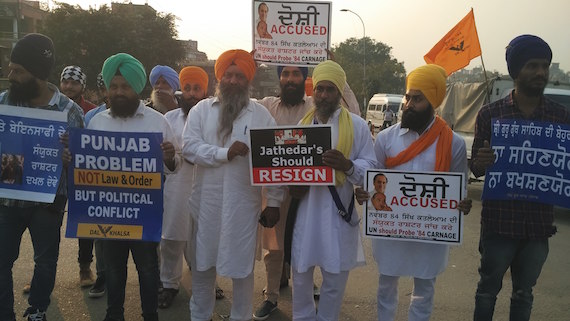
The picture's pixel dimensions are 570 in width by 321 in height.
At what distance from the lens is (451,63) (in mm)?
7062

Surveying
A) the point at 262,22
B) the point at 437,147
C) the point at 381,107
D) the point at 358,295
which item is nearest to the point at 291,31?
the point at 262,22

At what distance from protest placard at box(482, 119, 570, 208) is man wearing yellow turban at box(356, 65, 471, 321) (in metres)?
0.28

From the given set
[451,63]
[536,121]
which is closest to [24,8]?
[451,63]

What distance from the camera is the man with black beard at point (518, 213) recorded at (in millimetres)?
3152

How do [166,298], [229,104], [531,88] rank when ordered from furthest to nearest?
[166,298], [229,104], [531,88]

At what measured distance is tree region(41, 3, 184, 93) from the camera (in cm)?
2947

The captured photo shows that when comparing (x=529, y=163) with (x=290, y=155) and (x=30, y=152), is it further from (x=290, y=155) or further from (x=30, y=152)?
(x=30, y=152)

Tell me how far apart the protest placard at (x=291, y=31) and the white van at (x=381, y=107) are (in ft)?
74.1

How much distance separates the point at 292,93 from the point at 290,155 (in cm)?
132

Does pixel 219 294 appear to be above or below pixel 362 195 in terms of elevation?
below

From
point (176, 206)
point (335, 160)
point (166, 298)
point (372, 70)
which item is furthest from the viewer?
point (372, 70)

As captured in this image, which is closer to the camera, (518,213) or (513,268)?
Result: (518,213)

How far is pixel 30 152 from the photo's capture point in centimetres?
341

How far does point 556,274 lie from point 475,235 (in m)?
1.72
